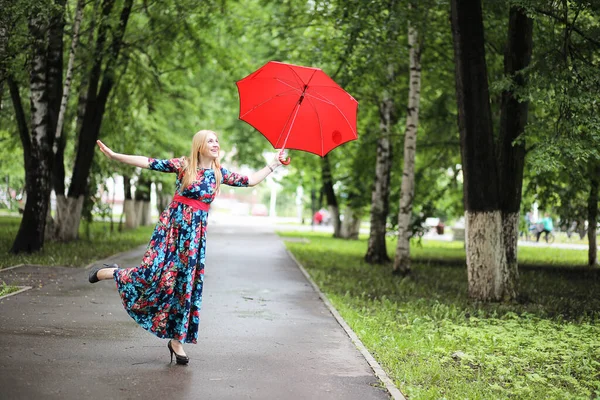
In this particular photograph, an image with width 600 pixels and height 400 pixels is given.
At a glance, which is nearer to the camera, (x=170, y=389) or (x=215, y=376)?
(x=170, y=389)

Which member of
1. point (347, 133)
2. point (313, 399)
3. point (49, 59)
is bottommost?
point (313, 399)

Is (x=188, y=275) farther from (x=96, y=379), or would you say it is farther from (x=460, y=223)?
(x=460, y=223)

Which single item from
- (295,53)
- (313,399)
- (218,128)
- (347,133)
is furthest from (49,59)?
(218,128)

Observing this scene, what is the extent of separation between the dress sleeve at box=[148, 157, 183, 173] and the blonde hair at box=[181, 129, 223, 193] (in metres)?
0.05

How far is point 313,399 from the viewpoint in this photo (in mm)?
5863

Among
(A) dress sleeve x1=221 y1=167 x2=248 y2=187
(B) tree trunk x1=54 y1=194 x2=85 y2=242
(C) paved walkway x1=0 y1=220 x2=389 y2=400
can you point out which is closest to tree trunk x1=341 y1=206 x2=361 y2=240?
(B) tree trunk x1=54 y1=194 x2=85 y2=242

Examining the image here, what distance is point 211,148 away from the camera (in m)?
6.80

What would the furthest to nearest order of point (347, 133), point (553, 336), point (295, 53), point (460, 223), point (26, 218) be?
point (460, 223) < point (295, 53) < point (26, 218) < point (553, 336) < point (347, 133)

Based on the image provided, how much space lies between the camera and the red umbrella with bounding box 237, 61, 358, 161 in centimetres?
747

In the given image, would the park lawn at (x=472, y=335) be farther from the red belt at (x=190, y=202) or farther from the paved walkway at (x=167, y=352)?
the red belt at (x=190, y=202)

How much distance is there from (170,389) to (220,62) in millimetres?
18530

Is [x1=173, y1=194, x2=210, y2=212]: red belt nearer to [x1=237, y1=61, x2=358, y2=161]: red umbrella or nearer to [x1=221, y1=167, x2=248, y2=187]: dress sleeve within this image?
[x1=221, y1=167, x2=248, y2=187]: dress sleeve

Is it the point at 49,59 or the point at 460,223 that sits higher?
the point at 49,59

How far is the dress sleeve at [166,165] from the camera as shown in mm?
6724
